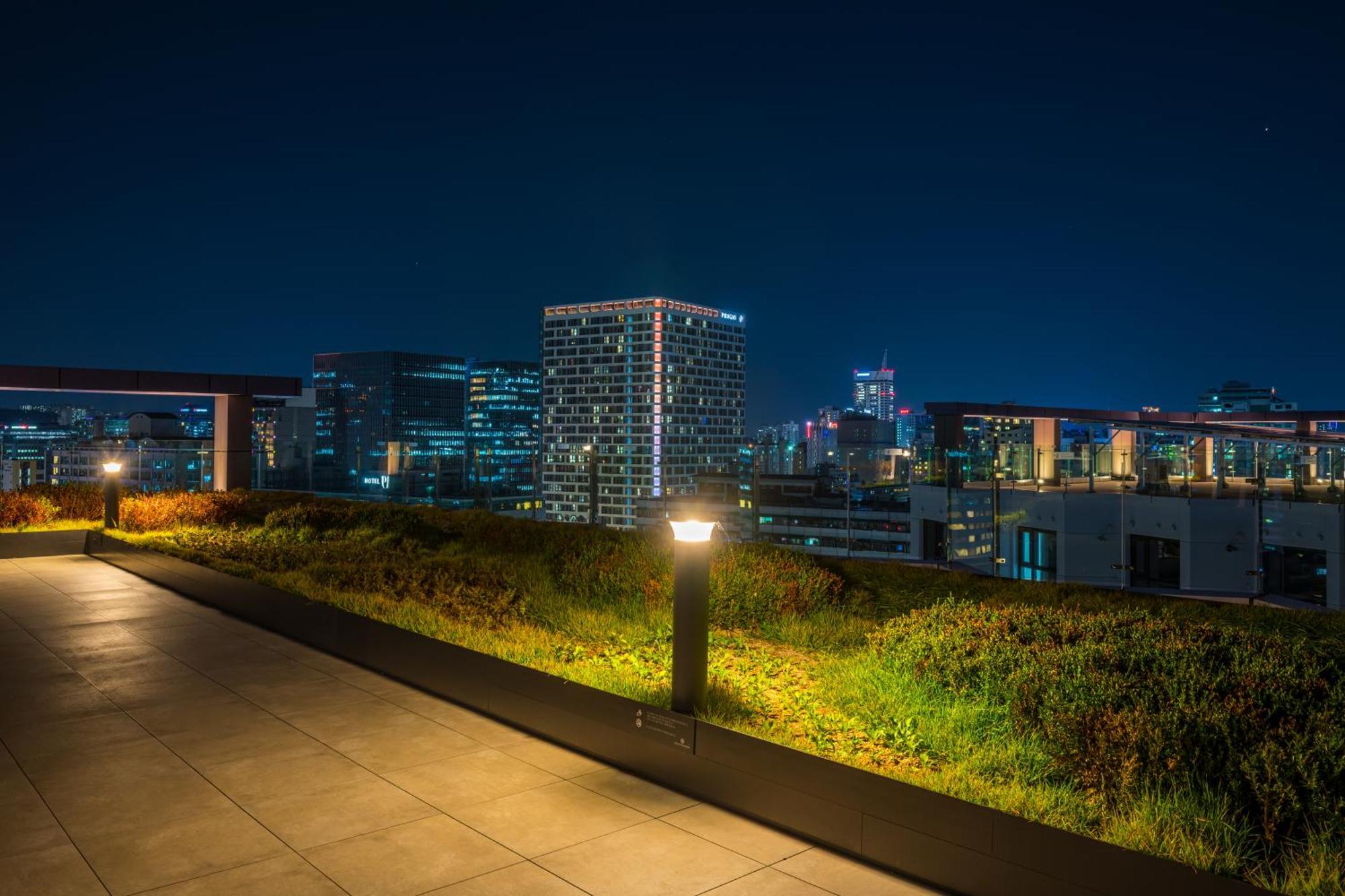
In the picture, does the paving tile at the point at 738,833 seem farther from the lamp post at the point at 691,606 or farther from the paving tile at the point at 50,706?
the paving tile at the point at 50,706

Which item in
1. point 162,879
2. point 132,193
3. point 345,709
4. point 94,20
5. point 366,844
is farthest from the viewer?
point 132,193

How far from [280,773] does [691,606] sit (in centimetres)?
239

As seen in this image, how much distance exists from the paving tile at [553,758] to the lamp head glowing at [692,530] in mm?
1400

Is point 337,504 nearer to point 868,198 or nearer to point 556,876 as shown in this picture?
point 556,876

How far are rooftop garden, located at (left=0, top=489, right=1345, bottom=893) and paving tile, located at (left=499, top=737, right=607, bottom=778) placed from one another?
448mm

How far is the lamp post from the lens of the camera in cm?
461

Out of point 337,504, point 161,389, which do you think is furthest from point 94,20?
point 337,504

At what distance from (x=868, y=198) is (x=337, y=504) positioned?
2060 inches

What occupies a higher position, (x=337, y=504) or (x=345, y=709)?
(x=337, y=504)

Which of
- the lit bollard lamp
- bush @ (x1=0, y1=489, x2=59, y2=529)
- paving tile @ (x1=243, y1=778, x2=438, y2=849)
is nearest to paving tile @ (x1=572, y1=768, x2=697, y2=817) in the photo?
paving tile @ (x1=243, y1=778, x2=438, y2=849)

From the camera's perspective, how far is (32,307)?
71.9 metres

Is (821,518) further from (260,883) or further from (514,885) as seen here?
(260,883)

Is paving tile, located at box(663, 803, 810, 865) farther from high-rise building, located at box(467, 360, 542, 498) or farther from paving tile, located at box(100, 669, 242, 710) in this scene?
high-rise building, located at box(467, 360, 542, 498)

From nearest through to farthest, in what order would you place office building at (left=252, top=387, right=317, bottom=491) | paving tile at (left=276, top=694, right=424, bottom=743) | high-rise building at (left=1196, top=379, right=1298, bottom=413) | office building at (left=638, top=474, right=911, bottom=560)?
paving tile at (left=276, top=694, right=424, bottom=743) → office building at (left=638, top=474, right=911, bottom=560) → office building at (left=252, top=387, right=317, bottom=491) → high-rise building at (left=1196, top=379, right=1298, bottom=413)
